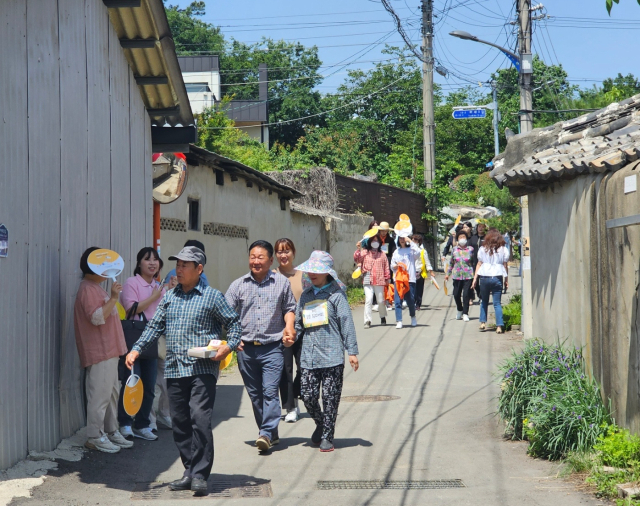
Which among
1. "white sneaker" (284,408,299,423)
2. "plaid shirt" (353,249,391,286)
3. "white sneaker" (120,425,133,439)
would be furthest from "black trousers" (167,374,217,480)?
"plaid shirt" (353,249,391,286)

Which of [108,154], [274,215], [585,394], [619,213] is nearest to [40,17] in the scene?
[108,154]

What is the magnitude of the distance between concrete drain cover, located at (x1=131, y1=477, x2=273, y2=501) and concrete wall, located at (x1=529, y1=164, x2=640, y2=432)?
2828 millimetres

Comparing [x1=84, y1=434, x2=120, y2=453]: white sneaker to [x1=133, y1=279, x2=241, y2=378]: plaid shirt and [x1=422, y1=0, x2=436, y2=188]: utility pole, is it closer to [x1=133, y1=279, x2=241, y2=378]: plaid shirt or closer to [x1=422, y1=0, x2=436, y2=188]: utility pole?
[x1=133, y1=279, x2=241, y2=378]: plaid shirt

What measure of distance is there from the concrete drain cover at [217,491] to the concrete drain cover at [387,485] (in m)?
0.47

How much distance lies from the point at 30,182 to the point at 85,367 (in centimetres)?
167

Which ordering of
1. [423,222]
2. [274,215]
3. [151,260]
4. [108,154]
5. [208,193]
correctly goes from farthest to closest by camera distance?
1. [423,222]
2. [274,215]
3. [208,193]
4. [108,154]
5. [151,260]

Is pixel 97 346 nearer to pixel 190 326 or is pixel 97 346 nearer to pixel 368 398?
pixel 190 326

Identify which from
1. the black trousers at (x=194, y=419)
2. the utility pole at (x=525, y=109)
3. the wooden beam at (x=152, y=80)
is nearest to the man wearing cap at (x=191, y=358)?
the black trousers at (x=194, y=419)

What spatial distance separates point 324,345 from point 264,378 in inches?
24.6

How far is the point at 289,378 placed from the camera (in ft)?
27.3

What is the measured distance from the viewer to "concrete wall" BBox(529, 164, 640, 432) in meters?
5.98

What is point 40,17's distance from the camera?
6668 mm

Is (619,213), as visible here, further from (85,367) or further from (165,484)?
(85,367)

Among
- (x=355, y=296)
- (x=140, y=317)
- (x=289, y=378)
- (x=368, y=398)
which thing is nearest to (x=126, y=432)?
(x=140, y=317)
